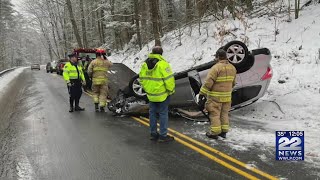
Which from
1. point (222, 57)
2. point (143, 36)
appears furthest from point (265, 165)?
point (143, 36)

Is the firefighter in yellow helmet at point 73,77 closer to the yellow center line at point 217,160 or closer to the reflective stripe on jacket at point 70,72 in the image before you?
the reflective stripe on jacket at point 70,72

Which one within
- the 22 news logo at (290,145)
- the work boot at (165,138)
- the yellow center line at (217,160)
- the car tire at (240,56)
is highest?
the car tire at (240,56)

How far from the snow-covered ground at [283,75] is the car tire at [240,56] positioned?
4.40ft

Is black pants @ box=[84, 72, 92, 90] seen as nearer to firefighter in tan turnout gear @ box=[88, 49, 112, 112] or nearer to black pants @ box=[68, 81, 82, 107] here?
black pants @ box=[68, 81, 82, 107]

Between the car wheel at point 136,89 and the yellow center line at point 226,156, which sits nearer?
the yellow center line at point 226,156

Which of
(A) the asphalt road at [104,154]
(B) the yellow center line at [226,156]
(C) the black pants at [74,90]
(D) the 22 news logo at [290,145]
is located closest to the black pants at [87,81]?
(C) the black pants at [74,90]

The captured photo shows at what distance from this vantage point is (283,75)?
10195mm

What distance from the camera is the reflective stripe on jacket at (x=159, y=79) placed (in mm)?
6605

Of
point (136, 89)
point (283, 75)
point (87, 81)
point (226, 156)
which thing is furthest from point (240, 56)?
point (87, 81)

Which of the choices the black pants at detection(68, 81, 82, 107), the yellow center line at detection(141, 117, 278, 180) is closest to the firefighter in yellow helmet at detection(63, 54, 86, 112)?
the black pants at detection(68, 81, 82, 107)

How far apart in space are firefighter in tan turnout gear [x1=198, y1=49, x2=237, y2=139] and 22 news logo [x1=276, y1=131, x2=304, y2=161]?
156 cm

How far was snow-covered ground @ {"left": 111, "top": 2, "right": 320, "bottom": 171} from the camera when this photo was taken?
23.1 feet

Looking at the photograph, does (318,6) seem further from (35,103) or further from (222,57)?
(35,103)

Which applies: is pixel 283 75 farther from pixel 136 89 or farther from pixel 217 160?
pixel 217 160
